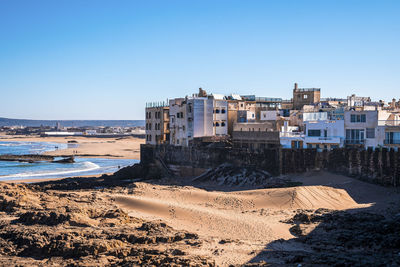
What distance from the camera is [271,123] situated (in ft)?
182

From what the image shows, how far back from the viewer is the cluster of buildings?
42031 mm

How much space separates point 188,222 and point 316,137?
2023cm

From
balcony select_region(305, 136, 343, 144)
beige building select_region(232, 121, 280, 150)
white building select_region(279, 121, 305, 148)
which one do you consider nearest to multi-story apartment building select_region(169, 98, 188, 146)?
beige building select_region(232, 121, 280, 150)

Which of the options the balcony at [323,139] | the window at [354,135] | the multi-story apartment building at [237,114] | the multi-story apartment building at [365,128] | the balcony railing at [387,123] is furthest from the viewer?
the multi-story apartment building at [237,114]

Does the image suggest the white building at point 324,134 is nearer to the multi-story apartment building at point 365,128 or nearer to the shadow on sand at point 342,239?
the multi-story apartment building at point 365,128

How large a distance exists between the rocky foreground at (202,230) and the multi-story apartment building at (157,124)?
23.8m

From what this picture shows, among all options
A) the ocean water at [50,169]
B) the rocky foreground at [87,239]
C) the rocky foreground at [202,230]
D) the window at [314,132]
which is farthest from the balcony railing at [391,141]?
the ocean water at [50,169]

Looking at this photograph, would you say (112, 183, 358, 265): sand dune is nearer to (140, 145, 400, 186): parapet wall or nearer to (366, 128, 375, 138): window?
(140, 145, 400, 186): parapet wall

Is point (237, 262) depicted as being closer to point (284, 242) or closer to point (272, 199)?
point (284, 242)

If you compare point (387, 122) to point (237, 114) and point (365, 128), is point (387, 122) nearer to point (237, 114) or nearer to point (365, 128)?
point (365, 128)

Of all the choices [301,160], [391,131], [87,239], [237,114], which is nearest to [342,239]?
[87,239]

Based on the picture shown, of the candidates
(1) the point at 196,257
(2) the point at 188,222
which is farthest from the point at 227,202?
(1) the point at 196,257

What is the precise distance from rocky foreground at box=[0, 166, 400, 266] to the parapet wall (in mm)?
3446

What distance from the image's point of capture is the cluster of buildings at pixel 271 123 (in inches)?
1655
